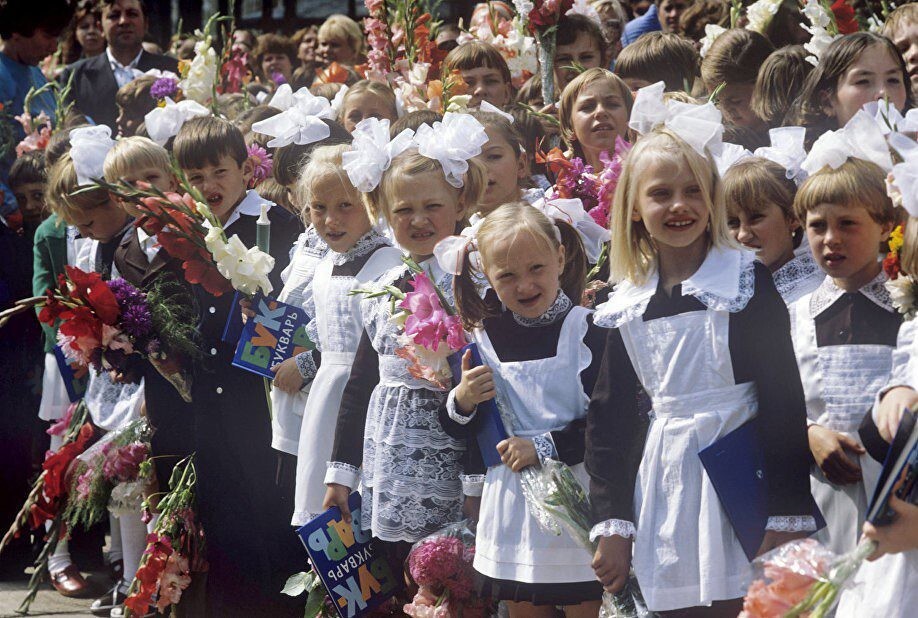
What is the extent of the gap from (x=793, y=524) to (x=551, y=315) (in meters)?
0.95

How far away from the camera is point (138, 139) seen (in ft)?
17.6

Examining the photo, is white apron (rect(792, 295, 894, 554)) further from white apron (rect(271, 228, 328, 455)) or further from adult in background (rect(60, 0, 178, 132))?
adult in background (rect(60, 0, 178, 132))

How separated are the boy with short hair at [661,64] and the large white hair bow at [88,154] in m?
2.18

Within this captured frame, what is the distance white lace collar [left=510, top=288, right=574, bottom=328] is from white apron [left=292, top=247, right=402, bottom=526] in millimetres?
948

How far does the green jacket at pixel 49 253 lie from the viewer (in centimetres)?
622

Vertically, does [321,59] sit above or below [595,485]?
above

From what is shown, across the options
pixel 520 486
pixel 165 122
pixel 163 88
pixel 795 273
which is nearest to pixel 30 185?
pixel 163 88

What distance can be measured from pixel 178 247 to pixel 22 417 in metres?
2.97

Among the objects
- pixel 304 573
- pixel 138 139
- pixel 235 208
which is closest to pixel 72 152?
pixel 138 139

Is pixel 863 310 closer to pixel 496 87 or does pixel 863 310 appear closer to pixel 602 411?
pixel 602 411

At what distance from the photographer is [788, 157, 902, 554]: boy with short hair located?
328 cm

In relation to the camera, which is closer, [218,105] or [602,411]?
[602,411]

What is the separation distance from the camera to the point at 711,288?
10.5 feet

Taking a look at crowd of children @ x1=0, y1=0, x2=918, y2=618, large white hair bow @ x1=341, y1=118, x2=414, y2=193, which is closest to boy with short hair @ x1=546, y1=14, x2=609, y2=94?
crowd of children @ x1=0, y1=0, x2=918, y2=618
